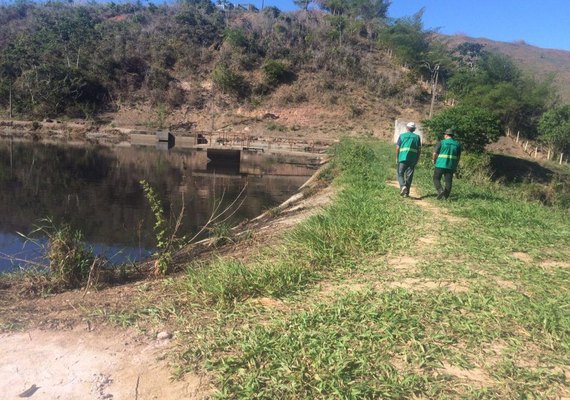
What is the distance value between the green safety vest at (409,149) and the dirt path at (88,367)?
7.01 meters

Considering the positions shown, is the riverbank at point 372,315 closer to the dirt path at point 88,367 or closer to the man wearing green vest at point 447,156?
the dirt path at point 88,367

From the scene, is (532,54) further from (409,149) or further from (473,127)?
(409,149)

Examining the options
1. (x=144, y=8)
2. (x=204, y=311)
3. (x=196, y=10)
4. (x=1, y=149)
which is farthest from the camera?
(x=144, y=8)

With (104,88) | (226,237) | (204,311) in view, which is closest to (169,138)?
(104,88)

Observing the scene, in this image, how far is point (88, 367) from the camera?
352 centimetres

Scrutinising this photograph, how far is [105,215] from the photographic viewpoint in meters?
14.3

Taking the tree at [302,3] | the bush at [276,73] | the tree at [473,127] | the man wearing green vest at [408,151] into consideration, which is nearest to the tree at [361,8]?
the tree at [302,3]

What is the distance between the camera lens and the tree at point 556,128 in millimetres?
43094

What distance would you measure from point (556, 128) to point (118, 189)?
40.0 m

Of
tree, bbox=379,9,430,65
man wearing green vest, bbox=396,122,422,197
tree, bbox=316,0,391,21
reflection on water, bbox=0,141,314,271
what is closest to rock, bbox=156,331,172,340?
reflection on water, bbox=0,141,314,271

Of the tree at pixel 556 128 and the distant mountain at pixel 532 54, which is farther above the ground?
the distant mountain at pixel 532 54

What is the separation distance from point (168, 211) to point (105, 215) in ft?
6.17

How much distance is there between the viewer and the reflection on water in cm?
1196

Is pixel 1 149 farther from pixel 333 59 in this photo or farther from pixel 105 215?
pixel 333 59
